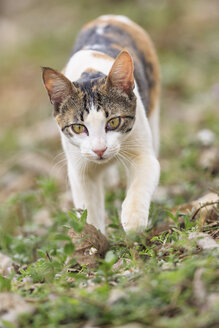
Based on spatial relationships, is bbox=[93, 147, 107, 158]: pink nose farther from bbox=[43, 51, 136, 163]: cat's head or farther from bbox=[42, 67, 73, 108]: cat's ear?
bbox=[42, 67, 73, 108]: cat's ear

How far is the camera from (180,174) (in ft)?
17.4

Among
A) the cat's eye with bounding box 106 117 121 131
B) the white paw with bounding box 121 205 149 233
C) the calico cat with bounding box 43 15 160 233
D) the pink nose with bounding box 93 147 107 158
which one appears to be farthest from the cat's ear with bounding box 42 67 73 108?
the white paw with bounding box 121 205 149 233

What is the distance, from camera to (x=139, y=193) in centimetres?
342

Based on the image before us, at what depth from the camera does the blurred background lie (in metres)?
5.57

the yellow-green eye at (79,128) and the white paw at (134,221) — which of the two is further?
the yellow-green eye at (79,128)

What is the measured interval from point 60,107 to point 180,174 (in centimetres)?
197

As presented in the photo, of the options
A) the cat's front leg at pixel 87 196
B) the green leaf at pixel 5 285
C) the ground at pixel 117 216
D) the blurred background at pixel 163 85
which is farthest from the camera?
the blurred background at pixel 163 85

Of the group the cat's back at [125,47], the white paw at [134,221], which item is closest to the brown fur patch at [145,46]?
the cat's back at [125,47]

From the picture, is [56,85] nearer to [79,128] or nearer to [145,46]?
[79,128]

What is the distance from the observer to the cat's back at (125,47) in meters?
4.42

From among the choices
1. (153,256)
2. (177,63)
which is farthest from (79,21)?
(153,256)

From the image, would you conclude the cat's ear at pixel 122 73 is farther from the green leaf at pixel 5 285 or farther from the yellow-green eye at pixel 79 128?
the green leaf at pixel 5 285

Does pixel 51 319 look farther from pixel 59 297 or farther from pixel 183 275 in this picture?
pixel 183 275

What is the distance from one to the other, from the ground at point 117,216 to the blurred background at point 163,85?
26 millimetres
